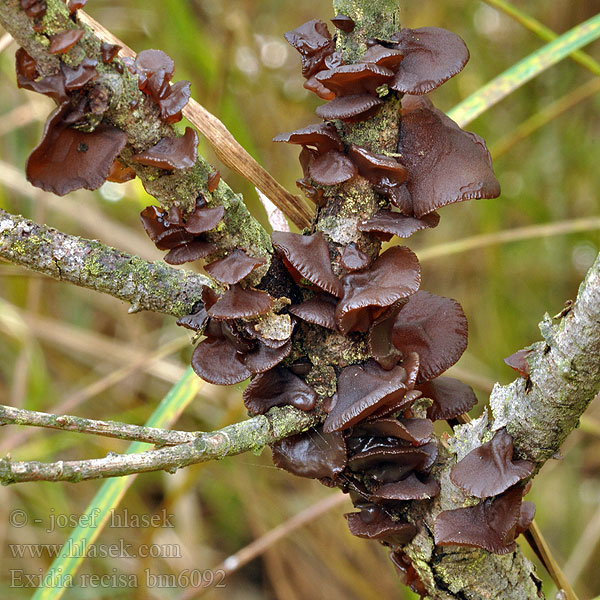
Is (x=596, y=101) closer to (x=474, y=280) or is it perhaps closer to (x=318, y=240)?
(x=474, y=280)

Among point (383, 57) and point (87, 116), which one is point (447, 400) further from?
point (87, 116)

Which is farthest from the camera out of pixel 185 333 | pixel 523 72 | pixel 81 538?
pixel 185 333

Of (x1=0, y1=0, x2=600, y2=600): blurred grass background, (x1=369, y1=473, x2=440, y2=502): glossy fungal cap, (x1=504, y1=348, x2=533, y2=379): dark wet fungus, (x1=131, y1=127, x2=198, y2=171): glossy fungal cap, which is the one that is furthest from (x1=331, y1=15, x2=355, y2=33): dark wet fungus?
(x1=0, y1=0, x2=600, y2=600): blurred grass background

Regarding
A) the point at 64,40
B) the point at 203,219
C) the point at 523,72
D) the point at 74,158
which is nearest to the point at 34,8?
the point at 64,40

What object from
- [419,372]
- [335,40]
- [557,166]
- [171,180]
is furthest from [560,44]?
[557,166]

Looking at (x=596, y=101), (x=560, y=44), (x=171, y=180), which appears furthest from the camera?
(x=596, y=101)

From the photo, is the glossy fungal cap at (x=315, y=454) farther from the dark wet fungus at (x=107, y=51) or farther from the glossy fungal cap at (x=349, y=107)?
the dark wet fungus at (x=107, y=51)
